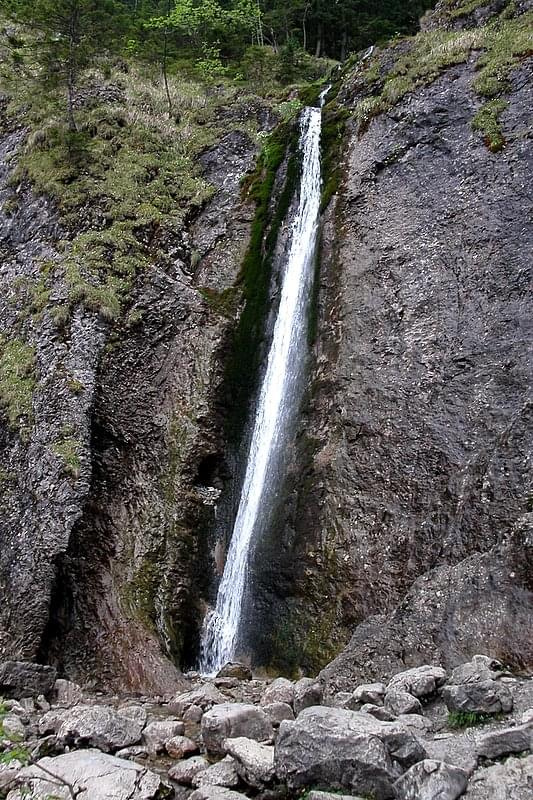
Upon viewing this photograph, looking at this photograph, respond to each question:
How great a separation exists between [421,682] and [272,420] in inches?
256

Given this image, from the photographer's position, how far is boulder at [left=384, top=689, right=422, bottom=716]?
225 inches

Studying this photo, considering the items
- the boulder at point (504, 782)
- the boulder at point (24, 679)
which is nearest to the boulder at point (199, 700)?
the boulder at point (24, 679)

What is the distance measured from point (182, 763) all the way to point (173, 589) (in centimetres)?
507

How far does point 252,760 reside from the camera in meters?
5.09

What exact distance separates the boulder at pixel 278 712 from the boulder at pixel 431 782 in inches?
96.4

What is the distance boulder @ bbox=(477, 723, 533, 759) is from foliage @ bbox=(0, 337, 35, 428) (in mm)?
9533

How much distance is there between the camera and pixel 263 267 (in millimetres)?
14258

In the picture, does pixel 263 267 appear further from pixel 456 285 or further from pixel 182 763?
pixel 182 763

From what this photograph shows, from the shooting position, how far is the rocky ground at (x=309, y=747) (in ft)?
14.0

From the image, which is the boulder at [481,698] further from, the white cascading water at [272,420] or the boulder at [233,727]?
the white cascading water at [272,420]

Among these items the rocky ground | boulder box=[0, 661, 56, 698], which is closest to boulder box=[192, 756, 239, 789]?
the rocky ground

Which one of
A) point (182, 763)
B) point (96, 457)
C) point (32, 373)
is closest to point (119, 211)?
point (32, 373)

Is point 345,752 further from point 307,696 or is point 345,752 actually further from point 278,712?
point 307,696

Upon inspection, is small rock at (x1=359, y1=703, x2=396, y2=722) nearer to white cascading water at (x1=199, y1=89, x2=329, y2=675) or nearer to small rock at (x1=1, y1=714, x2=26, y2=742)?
small rock at (x1=1, y1=714, x2=26, y2=742)
